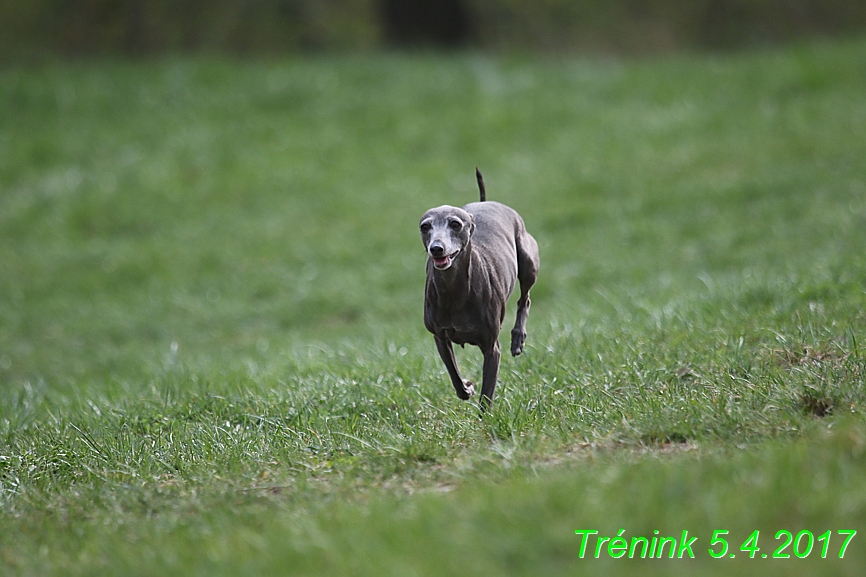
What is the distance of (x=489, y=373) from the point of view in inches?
179

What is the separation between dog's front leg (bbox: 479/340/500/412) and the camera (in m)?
4.50

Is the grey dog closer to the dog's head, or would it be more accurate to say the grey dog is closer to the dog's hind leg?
the dog's head

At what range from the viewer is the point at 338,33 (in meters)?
24.0

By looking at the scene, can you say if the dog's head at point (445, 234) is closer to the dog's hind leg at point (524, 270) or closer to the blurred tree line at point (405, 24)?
the dog's hind leg at point (524, 270)

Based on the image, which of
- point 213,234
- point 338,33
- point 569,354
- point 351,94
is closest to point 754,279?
point 569,354

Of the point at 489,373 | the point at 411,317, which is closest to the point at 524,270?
the point at 489,373

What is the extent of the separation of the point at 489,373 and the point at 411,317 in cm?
493

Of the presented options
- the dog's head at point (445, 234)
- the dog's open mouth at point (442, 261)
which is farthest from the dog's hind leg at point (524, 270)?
the dog's open mouth at point (442, 261)

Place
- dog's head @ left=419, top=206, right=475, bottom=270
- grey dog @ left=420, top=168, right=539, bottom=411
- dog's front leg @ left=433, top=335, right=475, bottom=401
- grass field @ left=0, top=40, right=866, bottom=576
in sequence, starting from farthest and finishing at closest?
dog's front leg @ left=433, top=335, right=475, bottom=401
grey dog @ left=420, top=168, right=539, bottom=411
dog's head @ left=419, top=206, right=475, bottom=270
grass field @ left=0, top=40, right=866, bottom=576

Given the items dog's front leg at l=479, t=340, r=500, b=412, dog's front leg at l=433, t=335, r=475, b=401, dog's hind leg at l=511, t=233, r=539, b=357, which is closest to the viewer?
dog's front leg at l=479, t=340, r=500, b=412

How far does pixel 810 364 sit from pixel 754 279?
9.35 ft

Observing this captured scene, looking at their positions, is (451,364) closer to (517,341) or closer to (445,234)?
(517,341)

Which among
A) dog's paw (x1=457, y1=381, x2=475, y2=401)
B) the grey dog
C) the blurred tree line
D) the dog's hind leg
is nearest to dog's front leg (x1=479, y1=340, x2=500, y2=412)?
the grey dog

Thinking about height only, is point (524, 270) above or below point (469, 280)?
below
